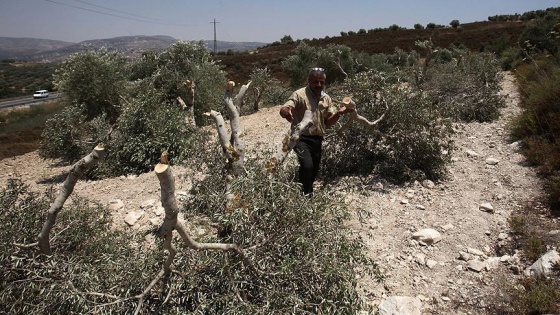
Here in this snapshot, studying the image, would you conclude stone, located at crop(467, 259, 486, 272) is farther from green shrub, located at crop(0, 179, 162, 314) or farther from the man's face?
green shrub, located at crop(0, 179, 162, 314)

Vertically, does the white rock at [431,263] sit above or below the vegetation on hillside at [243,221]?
below

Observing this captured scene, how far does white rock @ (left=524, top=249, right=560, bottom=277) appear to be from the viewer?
312 centimetres

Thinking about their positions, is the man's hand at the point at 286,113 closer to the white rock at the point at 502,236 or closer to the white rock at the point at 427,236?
the white rock at the point at 427,236

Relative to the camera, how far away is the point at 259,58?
39094 millimetres

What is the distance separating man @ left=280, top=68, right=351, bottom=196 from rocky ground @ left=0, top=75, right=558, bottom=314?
0.51 m

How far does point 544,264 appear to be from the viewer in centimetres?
316

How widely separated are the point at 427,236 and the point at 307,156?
59.6 inches

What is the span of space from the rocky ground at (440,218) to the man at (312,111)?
51 cm

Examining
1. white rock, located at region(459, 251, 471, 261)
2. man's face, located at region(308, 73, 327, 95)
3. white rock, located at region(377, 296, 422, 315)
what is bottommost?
white rock, located at region(377, 296, 422, 315)

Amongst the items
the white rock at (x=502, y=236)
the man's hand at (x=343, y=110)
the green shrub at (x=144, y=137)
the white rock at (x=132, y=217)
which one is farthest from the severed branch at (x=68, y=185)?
the green shrub at (x=144, y=137)

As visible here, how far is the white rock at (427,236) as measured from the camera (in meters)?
3.80

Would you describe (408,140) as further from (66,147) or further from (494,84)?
(66,147)

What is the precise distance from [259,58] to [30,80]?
45008mm

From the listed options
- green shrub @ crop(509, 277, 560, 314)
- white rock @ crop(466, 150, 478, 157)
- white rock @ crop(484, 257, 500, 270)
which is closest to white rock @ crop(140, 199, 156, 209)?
white rock @ crop(484, 257, 500, 270)
